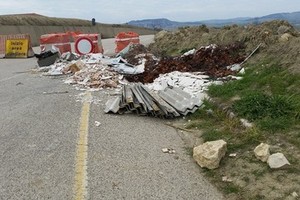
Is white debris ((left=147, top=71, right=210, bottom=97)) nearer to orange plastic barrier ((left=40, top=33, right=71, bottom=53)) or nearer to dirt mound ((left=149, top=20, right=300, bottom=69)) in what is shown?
dirt mound ((left=149, top=20, right=300, bottom=69))

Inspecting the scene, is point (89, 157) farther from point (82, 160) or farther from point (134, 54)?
point (134, 54)

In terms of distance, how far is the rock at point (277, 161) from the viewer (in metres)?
4.92

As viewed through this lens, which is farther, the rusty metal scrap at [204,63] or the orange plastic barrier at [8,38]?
the orange plastic barrier at [8,38]

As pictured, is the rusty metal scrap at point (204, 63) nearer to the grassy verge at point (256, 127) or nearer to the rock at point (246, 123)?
the grassy verge at point (256, 127)

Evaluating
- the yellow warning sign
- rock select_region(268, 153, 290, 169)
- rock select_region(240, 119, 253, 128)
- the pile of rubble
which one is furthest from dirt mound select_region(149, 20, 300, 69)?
the yellow warning sign

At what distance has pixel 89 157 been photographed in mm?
5652

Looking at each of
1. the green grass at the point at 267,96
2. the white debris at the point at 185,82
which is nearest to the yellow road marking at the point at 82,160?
the white debris at the point at 185,82

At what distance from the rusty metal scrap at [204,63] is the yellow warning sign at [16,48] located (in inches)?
435

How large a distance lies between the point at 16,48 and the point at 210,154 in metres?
19.2

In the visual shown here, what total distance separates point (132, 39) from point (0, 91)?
11555 mm

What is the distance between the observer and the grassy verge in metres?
4.68

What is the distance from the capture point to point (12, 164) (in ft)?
17.8

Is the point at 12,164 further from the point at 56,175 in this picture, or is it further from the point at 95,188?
the point at 95,188

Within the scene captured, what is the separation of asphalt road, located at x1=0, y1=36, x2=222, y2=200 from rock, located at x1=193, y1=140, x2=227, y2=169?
13 centimetres
